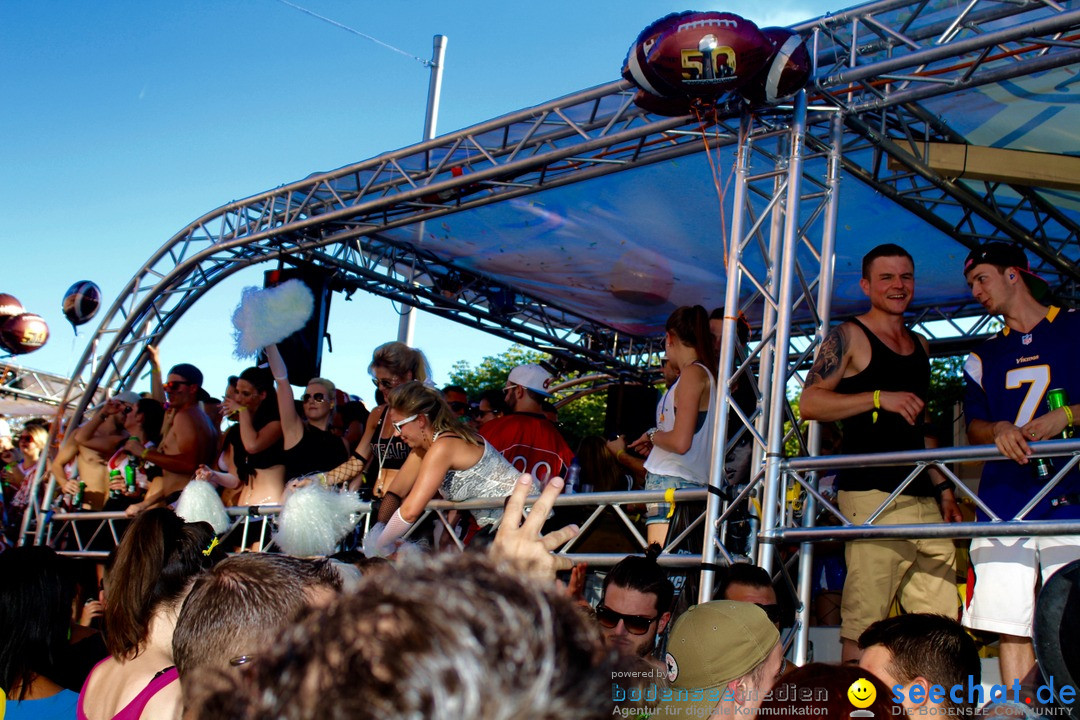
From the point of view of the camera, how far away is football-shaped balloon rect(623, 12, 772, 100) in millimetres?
4391

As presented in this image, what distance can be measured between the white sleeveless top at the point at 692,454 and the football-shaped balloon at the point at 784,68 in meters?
1.36

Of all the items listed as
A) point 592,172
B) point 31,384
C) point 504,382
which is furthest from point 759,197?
point 504,382

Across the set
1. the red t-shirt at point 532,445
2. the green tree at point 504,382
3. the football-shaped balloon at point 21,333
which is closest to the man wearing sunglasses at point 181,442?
the red t-shirt at point 532,445

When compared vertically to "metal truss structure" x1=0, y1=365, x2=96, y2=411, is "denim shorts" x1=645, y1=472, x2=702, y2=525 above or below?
below

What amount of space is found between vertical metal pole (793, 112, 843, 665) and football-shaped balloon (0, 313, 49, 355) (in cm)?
1082

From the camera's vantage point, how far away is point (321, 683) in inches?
31.1

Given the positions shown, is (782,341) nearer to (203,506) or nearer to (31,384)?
(203,506)

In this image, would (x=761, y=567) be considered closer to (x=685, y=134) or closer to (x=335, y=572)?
(x=335, y=572)

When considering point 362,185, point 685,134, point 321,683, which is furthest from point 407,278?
point 321,683

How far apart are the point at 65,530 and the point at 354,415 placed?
282cm

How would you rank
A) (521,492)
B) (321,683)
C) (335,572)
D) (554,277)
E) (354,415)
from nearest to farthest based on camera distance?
(321,683) → (521,492) → (335,572) → (354,415) → (554,277)

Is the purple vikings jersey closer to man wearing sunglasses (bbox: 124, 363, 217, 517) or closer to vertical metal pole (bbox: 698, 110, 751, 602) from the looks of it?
vertical metal pole (bbox: 698, 110, 751, 602)

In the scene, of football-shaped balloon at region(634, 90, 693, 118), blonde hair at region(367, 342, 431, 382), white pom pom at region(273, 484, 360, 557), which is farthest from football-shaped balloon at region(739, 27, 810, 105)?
white pom pom at region(273, 484, 360, 557)

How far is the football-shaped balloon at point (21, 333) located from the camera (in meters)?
12.2
